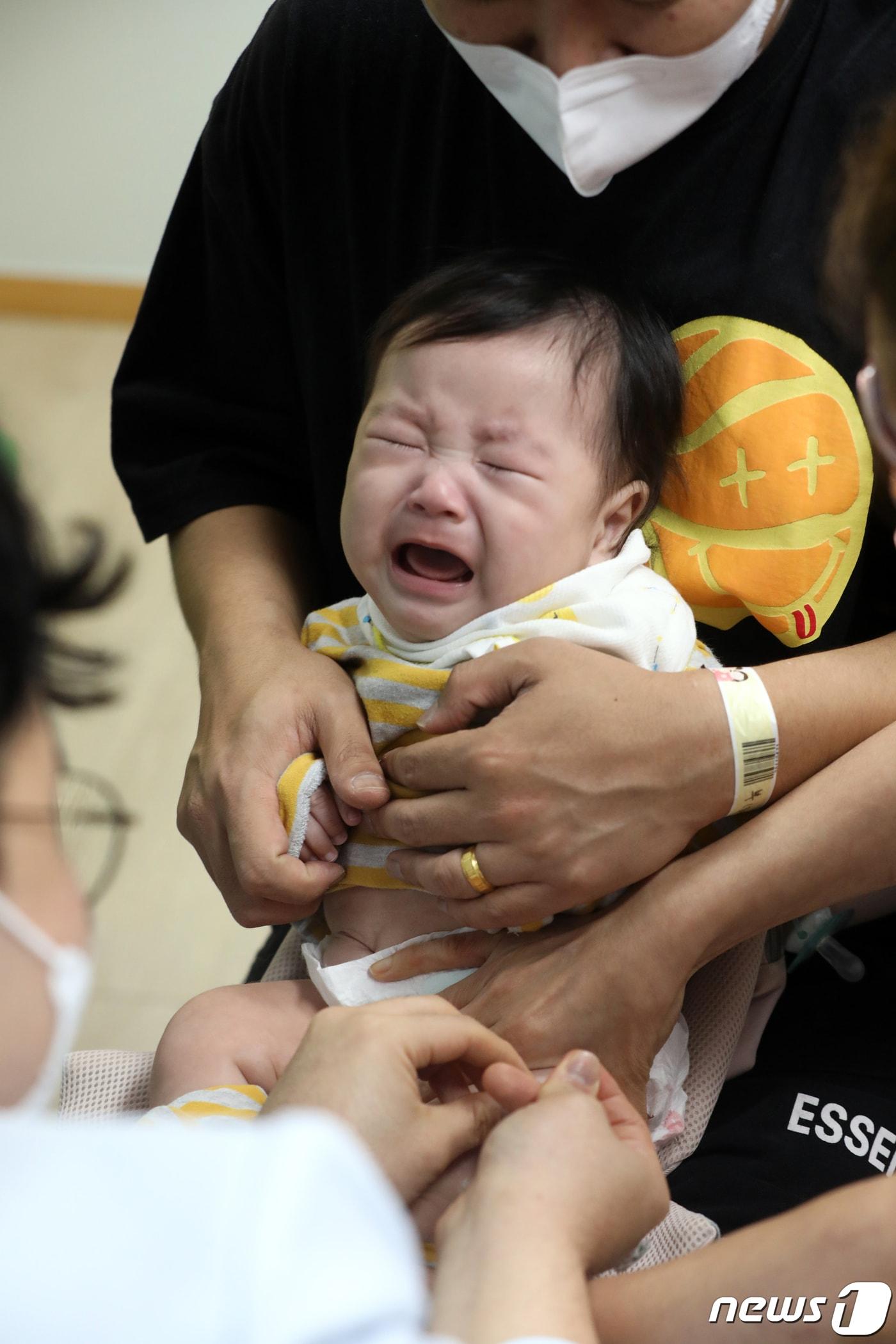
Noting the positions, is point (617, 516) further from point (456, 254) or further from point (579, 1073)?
point (579, 1073)

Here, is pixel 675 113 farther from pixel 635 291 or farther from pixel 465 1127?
pixel 465 1127

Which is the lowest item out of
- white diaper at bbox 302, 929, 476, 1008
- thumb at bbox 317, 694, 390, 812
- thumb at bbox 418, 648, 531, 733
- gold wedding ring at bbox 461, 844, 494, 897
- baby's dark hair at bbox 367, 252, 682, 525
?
white diaper at bbox 302, 929, 476, 1008

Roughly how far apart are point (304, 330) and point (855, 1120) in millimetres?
905

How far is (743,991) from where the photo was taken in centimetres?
107

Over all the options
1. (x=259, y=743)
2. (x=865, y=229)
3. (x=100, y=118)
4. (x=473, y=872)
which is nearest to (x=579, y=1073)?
(x=473, y=872)

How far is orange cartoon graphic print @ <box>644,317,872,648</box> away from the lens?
106 centimetres

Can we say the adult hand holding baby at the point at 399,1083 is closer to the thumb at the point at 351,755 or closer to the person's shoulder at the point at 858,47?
the thumb at the point at 351,755

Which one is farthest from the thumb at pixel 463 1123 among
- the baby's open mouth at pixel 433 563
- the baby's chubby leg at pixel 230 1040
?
the baby's open mouth at pixel 433 563

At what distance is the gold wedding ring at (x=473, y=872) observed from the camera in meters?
0.99

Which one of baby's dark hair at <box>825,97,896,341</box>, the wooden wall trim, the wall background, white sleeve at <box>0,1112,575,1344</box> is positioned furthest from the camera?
the wooden wall trim

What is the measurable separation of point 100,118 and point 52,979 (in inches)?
159

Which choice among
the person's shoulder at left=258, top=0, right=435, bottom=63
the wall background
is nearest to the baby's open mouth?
the person's shoulder at left=258, top=0, right=435, bottom=63

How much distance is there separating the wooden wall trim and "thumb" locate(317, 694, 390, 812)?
3426 millimetres

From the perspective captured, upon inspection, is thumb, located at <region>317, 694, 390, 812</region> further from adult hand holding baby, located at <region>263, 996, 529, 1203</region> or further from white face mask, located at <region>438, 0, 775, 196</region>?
white face mask, located at <region>438, 0, 775, 196</region>
